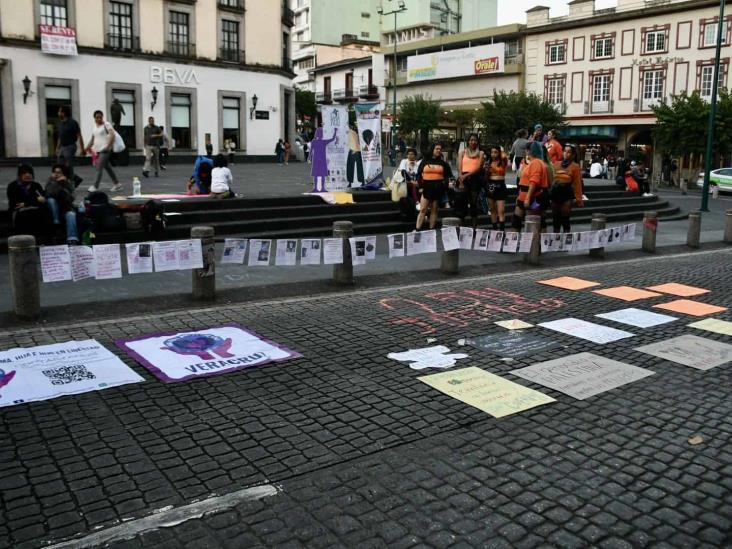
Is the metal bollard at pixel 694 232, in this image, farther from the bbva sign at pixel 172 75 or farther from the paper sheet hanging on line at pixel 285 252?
the bbva sign at pixel 172 75

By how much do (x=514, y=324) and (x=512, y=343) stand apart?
2.71 ft

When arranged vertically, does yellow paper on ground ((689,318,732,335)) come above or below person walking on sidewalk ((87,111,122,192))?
below

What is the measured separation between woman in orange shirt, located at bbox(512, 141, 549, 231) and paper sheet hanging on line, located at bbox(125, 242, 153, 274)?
684 cm

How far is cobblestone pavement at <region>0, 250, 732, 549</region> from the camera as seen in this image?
12.2ft

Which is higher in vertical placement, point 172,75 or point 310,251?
point 172,75

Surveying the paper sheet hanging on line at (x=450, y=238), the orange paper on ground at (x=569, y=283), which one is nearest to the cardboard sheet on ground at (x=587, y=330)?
the orange paper on ground at (x=569, y=283)

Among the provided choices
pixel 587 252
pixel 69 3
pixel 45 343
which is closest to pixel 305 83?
pixel 69 3

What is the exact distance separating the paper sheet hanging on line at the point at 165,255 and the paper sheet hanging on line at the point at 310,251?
1.78m

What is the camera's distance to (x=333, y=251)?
971 centimetres

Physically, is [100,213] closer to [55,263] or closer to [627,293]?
[55,263]

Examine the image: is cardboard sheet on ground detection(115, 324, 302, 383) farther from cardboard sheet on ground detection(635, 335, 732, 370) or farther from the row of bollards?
cardboard sheet on ground detection(635, 335, 732, 370)

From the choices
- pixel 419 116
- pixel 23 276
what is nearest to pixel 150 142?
pixel 23 276

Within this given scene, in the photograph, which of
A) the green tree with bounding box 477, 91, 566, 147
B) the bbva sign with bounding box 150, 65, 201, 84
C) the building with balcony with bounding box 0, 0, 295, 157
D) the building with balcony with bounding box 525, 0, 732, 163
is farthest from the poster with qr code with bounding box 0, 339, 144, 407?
the building with balcony with bounding box 525, 0, 732, 163

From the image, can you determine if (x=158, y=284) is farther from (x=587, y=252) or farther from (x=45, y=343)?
(x=587, y=252)
